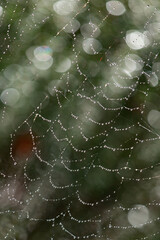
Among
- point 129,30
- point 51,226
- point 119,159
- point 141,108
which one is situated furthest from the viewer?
point 51,226

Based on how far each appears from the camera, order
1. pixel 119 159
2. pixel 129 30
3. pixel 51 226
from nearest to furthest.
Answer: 1. pixel 129 30
2. pixel 119 159
3. pixel 51 226

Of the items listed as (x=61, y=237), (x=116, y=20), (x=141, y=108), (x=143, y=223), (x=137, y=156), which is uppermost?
(x=116, y=20)

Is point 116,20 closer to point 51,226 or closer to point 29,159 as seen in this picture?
point 29,159

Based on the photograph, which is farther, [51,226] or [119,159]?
[51,226]

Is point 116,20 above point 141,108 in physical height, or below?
above

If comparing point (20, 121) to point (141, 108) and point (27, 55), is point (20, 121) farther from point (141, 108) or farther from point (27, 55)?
point (141, 108)

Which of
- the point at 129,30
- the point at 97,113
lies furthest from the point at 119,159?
the point at 129,30
